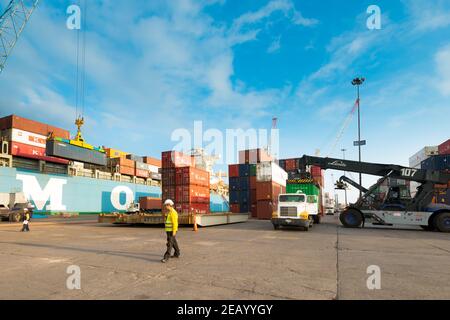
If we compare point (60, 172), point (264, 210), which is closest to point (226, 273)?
point (264, 210)

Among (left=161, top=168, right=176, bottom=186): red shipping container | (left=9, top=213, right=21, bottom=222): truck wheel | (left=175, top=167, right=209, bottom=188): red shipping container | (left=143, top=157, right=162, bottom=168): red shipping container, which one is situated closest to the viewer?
(left=175, top=167, right=209, bottom=188): red shipping container

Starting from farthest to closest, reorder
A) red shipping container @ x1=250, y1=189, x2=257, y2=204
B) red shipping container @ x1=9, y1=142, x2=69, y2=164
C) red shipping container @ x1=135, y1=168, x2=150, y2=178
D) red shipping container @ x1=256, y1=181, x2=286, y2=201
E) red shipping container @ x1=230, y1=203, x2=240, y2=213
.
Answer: red shipping container @ x1=135, y1=168, x2=150, y2=178, red shipping container @ x1=9, y1=142, x2=69, y2=164, red shipping container @ x1=230, y1=203, x2=240, y2=213, red shipping container @ x1=250, y1=189, x2=257, y2=204, red shipping container @ x1=256, y1=181, x2=286, y2=201

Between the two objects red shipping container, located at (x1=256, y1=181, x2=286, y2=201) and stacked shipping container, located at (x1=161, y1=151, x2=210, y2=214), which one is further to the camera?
red shipping container, located at (x1=256, y1=181, x2=286, y2=201)

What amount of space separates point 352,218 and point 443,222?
5.40m

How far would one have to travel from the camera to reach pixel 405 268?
7.58m

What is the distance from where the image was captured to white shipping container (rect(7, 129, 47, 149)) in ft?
142

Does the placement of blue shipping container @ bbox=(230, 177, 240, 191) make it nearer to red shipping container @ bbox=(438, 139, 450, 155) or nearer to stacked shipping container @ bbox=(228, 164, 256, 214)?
stacked shipping container @ bbox=(228, 164, 256, 214)

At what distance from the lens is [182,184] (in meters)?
22.6

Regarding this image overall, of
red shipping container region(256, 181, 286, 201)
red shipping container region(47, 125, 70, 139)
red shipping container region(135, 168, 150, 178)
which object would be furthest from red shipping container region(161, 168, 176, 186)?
red shipping container region(135, 168, 150, 178)

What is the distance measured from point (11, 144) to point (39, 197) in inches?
353

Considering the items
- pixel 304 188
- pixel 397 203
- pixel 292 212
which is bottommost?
pixel 292 212

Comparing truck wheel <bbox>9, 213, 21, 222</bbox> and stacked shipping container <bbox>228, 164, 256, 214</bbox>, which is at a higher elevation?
stacked shipping container <bbox>228, 164, 256, 214</bbox>

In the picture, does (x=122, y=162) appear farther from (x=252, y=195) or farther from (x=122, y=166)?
(x=252, y=195)

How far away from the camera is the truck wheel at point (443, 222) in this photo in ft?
60.1
